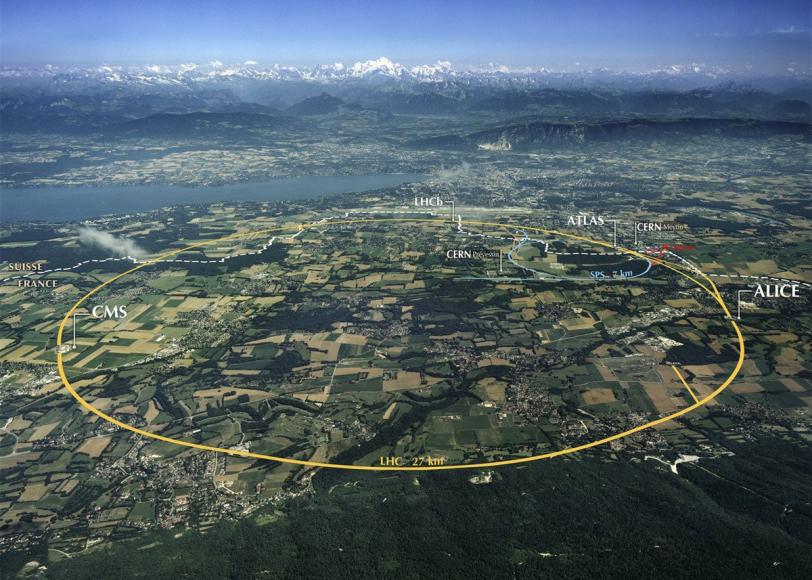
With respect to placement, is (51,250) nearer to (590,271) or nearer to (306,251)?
(306,251)

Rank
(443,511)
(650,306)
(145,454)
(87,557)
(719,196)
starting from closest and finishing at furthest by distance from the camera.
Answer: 1. (87,557)
2. (443,511)
3. (145,454)
4. (650,306)
5. (719,196)

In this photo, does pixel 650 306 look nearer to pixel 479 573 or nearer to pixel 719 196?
pixel 479 573

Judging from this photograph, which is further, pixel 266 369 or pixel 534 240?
pixel 534 240

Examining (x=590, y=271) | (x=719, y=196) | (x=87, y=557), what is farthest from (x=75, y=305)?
(x=719, y=196)

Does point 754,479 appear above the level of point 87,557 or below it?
above

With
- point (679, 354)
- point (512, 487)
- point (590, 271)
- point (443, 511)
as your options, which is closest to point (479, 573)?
point (443, 511)

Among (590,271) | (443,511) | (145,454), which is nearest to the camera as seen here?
(443,511)

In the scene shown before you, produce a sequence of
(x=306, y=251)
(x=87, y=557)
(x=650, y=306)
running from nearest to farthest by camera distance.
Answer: (x=87, y=557) < (x=650, y=306) < (x=306, y=251)

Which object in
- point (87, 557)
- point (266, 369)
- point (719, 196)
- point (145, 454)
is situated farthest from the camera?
point (719, 196)

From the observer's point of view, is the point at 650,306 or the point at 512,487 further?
the point at 650,306
